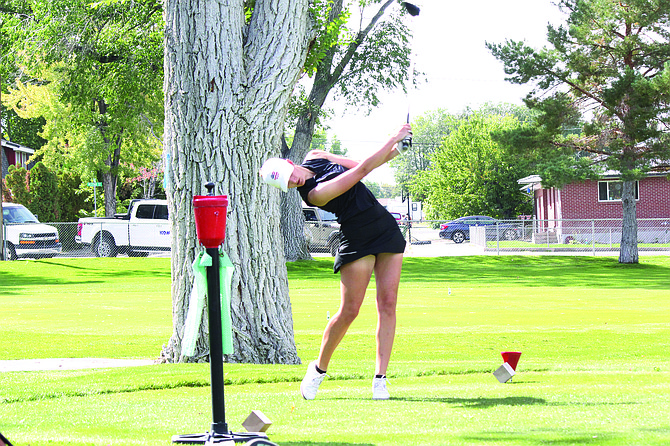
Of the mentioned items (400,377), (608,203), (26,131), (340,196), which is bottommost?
(400,377)

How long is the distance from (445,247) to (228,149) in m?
31.3

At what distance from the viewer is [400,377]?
689 cm

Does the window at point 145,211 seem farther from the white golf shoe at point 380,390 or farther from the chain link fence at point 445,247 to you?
the white golf shoe at point 380,390

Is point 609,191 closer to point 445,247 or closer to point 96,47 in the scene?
point 445,247

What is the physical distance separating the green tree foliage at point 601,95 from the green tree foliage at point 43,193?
25.4 metres

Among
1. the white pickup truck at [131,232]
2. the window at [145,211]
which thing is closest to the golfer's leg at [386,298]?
the white pickup truck at [131,232]

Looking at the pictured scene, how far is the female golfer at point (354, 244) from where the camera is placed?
16.8 ft

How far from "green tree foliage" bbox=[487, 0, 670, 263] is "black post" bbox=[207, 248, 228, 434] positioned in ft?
90.2

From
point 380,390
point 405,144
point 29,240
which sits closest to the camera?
point 405,144

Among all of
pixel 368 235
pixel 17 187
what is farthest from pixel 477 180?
pixel 368 235

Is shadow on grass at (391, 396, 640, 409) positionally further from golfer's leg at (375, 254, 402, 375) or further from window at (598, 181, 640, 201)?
window at (598, 181, 640, 201)

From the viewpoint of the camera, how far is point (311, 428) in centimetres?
421

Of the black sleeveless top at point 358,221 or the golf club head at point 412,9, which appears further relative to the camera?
the golf club head at point 412,9

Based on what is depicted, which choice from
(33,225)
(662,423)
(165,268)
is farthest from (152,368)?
(33,225)
